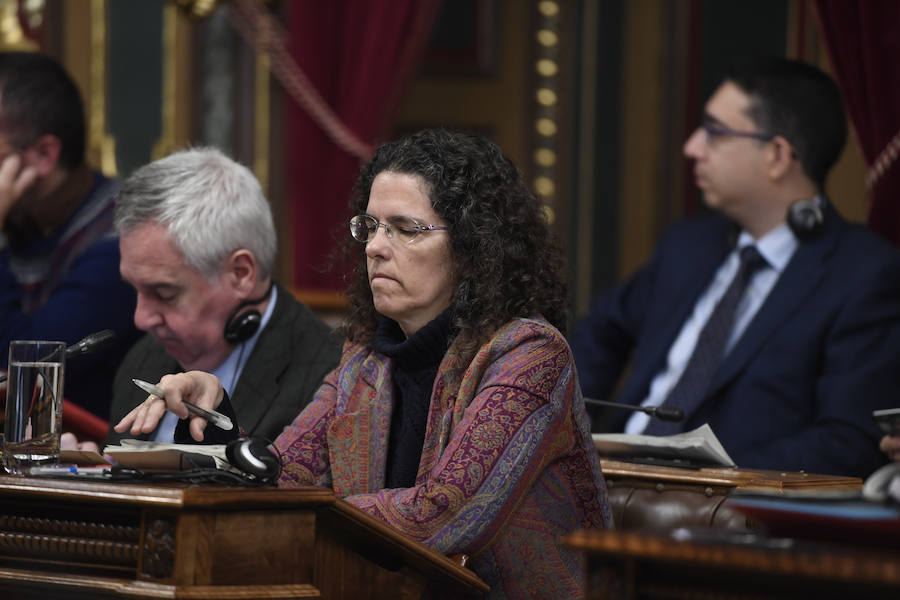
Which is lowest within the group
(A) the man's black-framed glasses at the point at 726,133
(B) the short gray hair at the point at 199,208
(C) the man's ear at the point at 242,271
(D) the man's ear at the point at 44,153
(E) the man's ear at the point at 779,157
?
(C) the man's ear at the point at 242,271

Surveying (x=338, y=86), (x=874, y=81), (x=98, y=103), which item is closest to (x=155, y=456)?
(x=874, y=81)

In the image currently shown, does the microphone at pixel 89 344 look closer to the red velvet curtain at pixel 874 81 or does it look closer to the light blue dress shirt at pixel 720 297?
the light blue dress shirt at pixel 720 297

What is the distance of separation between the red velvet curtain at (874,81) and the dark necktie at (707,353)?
452mm

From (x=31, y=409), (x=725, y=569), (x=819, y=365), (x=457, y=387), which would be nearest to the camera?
(x=725, y=569)

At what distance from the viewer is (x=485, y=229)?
232 cm

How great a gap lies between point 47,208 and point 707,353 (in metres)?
1.87

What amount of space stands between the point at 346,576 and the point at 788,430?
1.75 meters

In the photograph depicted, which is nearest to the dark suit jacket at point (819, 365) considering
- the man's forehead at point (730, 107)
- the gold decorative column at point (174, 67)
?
the man's forehead at point (730, 107)

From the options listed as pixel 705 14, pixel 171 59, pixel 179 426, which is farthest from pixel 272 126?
pixel 179 426

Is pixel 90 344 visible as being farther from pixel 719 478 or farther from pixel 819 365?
pixel 819 365

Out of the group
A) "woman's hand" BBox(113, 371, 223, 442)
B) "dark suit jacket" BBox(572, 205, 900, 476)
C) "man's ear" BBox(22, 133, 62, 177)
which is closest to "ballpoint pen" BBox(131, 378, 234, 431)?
"woman's hand" BBox(113, 371, 223, 442)

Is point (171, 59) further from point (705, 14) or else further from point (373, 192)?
point (373, 192)

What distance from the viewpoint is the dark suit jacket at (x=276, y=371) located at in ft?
9.09

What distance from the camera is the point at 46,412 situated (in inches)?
80.0
